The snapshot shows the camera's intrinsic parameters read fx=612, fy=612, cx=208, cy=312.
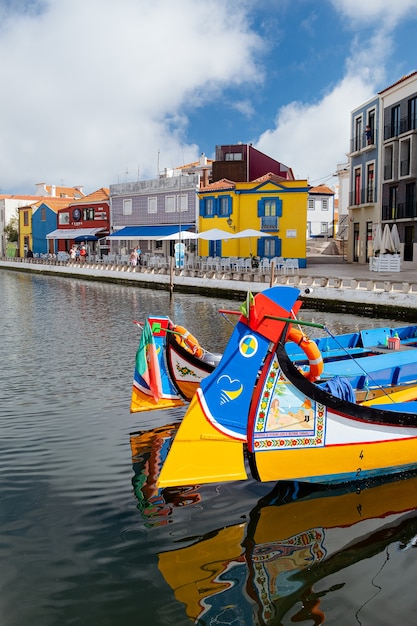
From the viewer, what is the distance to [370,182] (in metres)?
43.8

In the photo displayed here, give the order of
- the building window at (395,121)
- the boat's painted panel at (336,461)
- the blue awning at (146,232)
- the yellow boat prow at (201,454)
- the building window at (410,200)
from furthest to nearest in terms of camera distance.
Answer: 1. the blue awning at (146,232)
2. the building window at (395,121)
3. the building window at (410,200)
4. the boat's painted panel at (336,461)
5. the yellow boat prow at (201,454)

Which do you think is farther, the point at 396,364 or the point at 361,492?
the point at 396,364

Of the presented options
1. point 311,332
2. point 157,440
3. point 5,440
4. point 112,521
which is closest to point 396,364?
point 157,440

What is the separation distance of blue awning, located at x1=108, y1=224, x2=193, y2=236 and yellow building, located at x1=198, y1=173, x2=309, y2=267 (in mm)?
4051

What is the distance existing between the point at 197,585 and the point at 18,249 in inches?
2884

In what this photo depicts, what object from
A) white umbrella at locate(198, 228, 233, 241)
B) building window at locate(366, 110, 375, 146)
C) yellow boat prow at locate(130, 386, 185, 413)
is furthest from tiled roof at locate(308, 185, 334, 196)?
yellow boat prow at locate(130, 386, 185, 413)

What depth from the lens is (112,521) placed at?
279 inches

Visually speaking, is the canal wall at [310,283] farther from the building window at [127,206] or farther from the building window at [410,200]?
the building window at [127,206]

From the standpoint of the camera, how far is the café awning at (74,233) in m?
57.0

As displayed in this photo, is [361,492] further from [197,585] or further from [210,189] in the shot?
[210,189]

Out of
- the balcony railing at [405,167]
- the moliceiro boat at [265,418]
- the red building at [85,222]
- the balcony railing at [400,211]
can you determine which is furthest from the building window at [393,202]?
the moliceiro boat at [265,418]

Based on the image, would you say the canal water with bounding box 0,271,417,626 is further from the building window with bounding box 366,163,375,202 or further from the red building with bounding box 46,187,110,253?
the red building with bounding box 46,187,110,253

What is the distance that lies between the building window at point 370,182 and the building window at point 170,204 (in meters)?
14.6

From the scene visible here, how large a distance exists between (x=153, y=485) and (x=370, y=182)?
129ft
